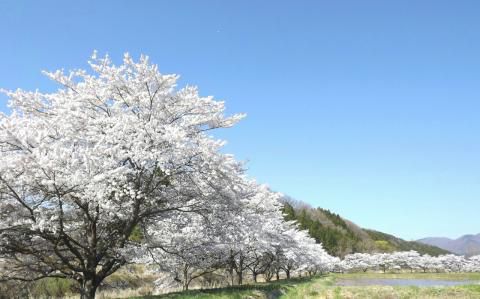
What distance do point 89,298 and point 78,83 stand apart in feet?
27.1

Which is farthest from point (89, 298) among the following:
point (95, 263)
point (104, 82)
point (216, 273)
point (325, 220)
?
point (325, 220)

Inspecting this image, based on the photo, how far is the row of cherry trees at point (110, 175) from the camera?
43.8 ft

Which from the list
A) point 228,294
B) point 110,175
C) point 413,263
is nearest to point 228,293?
point 228,294

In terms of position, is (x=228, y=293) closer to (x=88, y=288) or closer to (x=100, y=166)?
(x=88, y=288)

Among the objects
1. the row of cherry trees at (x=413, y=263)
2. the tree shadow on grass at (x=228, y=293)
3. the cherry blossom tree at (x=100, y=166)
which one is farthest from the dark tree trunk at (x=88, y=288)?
the row of cherry trees at (x=413, y=263)

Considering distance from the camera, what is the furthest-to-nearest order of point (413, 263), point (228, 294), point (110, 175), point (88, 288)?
1. point (413, 263)
2. point (228, 294)
3. point (88, 288)
4. point (110, 175)

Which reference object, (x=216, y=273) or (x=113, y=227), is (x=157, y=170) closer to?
(x=113, y=227)

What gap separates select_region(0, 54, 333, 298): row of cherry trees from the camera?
13336 millimetres

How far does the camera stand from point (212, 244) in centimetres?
1894

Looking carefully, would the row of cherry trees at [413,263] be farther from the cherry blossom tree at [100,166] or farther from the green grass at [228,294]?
the cherry blossom tree at [100,166]

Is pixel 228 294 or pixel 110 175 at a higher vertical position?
pixel 110 175

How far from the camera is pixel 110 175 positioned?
13.2m

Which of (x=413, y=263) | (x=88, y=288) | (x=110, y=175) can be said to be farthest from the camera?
(x=413, y=263)

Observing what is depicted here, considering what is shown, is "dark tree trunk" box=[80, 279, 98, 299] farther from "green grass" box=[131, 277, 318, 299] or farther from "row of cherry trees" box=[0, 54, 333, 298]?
"green grass" box=[131, 277, 318, 299]
